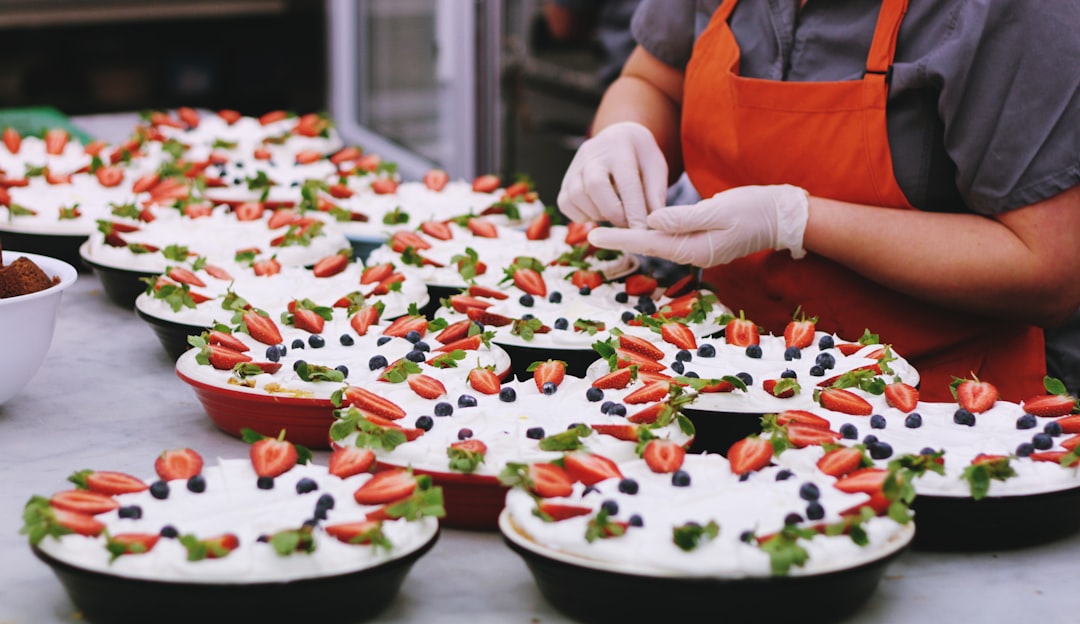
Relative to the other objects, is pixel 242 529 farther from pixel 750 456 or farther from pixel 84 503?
pixel 750 456

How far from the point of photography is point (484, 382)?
1615 mm

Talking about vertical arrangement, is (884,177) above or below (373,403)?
above

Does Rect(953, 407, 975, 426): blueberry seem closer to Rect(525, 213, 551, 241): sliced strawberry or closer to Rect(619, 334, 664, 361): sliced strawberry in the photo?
Rect(619, 334, 664, 361): sliced strawberry

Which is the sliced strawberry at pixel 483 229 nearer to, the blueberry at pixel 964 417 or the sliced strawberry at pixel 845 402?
the sliced strawberry at pixel 845 402

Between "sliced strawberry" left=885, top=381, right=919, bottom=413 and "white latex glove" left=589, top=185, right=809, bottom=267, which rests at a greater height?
"white latex glove" left=589, top=185, right=809, bottom=267

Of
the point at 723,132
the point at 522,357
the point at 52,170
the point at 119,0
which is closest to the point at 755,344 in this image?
the point at 522,357

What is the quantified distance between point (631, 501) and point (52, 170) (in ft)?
6.67

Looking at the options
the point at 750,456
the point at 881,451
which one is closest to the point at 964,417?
the point at 881,451

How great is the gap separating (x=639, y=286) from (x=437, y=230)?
0.46 meters

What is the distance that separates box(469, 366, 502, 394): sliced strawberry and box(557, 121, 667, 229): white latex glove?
0.65 metres

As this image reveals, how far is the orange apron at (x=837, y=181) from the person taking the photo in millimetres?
2002

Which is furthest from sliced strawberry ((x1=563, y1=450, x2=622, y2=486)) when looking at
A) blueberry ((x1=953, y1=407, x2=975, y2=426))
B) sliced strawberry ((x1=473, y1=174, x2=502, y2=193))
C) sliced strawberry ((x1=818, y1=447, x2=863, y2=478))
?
sliced strawberry ((x1=473, y1=174, x2=502, y2=193))

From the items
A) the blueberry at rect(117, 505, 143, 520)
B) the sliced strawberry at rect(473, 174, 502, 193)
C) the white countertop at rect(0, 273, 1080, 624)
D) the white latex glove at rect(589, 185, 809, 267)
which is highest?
the white latex glove at rect(589, 185, 809, 267)

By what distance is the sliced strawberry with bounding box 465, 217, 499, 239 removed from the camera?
2.42 m
